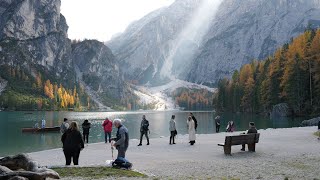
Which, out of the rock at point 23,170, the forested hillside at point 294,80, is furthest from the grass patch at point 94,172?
the forested hillside at point 294,80

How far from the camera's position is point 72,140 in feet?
61.4

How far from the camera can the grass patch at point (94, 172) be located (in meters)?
15.9

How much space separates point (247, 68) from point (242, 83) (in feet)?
23.4

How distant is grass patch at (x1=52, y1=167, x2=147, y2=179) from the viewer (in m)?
15.9

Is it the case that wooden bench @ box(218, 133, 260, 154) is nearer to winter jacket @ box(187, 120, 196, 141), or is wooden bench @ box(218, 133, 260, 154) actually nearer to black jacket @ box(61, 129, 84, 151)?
winter jacket @ box(187, 120, 196, 141)

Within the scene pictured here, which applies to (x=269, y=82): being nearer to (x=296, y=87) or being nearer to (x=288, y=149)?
(x=296, y=87)

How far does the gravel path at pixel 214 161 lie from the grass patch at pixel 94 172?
119 centimetres

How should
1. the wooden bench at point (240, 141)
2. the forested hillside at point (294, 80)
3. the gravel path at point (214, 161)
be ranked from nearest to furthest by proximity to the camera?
the gravel path at point (214, 161) → the wooden bench at point (240, 141) → the forested hillside at point (294, 80)

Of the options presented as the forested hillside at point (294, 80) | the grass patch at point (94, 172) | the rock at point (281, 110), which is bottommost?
the grass patch at point (94, 172)

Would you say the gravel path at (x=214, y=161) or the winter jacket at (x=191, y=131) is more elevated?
the winter jacket at (x=191, y=131)

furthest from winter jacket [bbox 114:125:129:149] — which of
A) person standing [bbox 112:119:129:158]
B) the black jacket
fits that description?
the black jacket

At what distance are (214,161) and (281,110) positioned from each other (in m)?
83.2

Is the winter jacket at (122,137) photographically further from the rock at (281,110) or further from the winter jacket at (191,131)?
the rock at (281,110)

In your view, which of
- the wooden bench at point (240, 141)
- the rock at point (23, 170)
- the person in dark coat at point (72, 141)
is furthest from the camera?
the wooden bench at point (240, 141)
